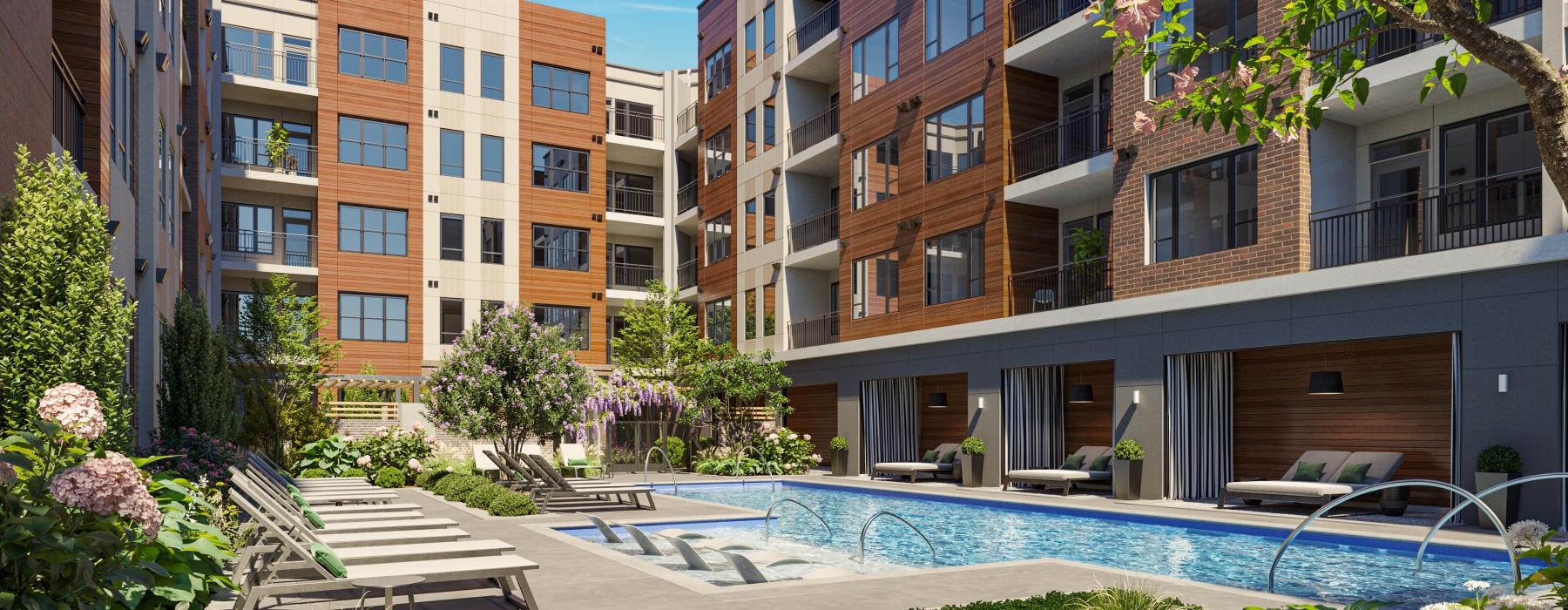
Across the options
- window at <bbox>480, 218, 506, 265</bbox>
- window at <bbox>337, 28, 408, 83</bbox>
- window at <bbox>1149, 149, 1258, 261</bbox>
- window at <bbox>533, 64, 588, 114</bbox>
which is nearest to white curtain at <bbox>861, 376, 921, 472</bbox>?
window at <bbox>1149, 149, 1258, 261</bbox>

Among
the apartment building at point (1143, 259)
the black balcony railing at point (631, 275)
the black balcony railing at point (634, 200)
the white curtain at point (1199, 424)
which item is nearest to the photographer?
the apartment building at point (1143, 259)

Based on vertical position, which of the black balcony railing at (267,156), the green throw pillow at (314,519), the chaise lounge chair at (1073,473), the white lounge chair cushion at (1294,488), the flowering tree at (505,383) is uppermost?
the black balcony railing at (267,156)

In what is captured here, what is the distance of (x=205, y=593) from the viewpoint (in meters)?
5.64

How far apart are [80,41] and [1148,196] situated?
1549cm

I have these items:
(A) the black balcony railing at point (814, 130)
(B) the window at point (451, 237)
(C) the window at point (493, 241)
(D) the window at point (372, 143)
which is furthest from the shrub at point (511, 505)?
(D) the window at point (372, 143)

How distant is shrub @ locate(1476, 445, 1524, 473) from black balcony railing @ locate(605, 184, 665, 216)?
102 ft

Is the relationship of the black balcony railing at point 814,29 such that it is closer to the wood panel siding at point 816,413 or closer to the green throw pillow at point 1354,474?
the wood panel siding at point 816,413

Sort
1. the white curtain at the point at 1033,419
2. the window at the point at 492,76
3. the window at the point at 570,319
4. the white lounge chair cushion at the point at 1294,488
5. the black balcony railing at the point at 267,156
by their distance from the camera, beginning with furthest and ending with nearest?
the window at the point at 570,319
the window at the point at 492,76
the black balcony railing at the point at 267,156
the white curtain at the point at 1033,419
the white lounge chair cushion at the point at 1294,488

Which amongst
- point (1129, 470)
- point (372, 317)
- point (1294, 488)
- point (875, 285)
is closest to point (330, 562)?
point (1294, 488)

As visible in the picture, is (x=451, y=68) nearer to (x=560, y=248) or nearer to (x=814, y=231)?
(x=560, y=248)

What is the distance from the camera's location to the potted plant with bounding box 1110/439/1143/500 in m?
18.8

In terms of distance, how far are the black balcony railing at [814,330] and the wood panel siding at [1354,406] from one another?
41.1 ft

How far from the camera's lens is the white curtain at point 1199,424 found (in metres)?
18.3

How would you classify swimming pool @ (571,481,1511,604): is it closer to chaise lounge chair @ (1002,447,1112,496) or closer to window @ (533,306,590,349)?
chaise lounge chair @ (1002,447,1112,496)
